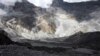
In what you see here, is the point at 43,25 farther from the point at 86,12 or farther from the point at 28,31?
the point at 86,12

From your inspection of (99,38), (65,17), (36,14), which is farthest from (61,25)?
(99,38)

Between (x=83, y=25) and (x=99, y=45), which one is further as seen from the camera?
(x=83, y=25)

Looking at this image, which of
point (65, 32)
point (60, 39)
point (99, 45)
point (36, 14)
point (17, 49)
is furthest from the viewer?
point (36, 14)

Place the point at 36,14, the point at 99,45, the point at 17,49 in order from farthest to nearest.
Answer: the point at 36,14, the point at 99,45, the point at 17,49

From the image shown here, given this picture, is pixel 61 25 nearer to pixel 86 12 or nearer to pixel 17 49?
pixel 86 12

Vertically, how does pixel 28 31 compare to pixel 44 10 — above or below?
below

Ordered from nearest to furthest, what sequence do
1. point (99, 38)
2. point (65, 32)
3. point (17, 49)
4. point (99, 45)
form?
point (17, 49) → point (99, 45) → point (99, 38) → point (65, 32)

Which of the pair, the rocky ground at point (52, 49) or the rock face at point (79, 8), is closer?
the rocky ground at point (52, 49)

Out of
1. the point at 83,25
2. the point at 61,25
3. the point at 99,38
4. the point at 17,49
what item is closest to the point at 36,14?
the point at 61,25

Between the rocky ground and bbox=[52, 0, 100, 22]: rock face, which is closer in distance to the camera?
the rocky ground
